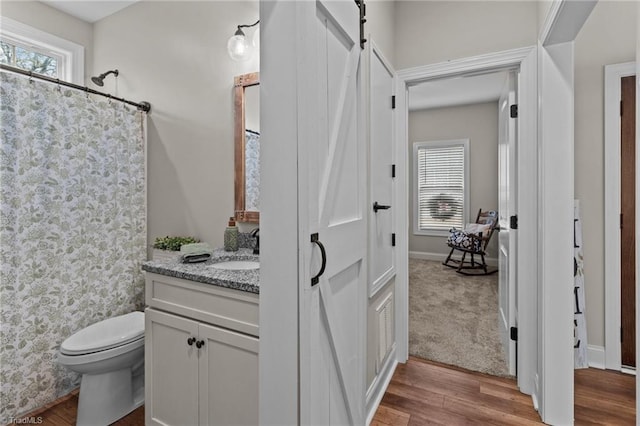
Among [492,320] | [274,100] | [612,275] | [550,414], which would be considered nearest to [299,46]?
[274,100]

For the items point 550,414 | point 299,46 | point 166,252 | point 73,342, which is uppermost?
point 299,46

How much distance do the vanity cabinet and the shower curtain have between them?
0.82 meters

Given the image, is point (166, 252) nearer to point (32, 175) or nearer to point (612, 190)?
point (32, 175)

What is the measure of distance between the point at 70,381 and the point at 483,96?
579cm

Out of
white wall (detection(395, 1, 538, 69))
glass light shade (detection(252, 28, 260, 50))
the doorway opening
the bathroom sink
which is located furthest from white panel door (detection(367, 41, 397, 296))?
glass light shade (detection(252, 28, 260, 50))

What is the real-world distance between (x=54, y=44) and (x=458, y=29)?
3221mm

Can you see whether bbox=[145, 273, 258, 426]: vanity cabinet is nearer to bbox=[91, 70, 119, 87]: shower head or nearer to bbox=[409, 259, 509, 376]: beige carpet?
bbox=[409, 259, 509, 376]: beige carpet

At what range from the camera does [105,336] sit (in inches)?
73.4

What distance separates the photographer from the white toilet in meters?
1.64

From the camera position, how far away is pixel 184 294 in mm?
1490

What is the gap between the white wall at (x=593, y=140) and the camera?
220 cm

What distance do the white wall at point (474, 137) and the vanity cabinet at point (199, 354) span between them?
4.99 m

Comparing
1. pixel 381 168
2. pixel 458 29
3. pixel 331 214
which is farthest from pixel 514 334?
pixel 458 29

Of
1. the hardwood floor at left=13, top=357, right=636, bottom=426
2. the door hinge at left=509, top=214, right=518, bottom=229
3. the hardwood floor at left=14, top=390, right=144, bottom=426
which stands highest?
the door hinge at left=509, top=214, right=518, bottom=229
